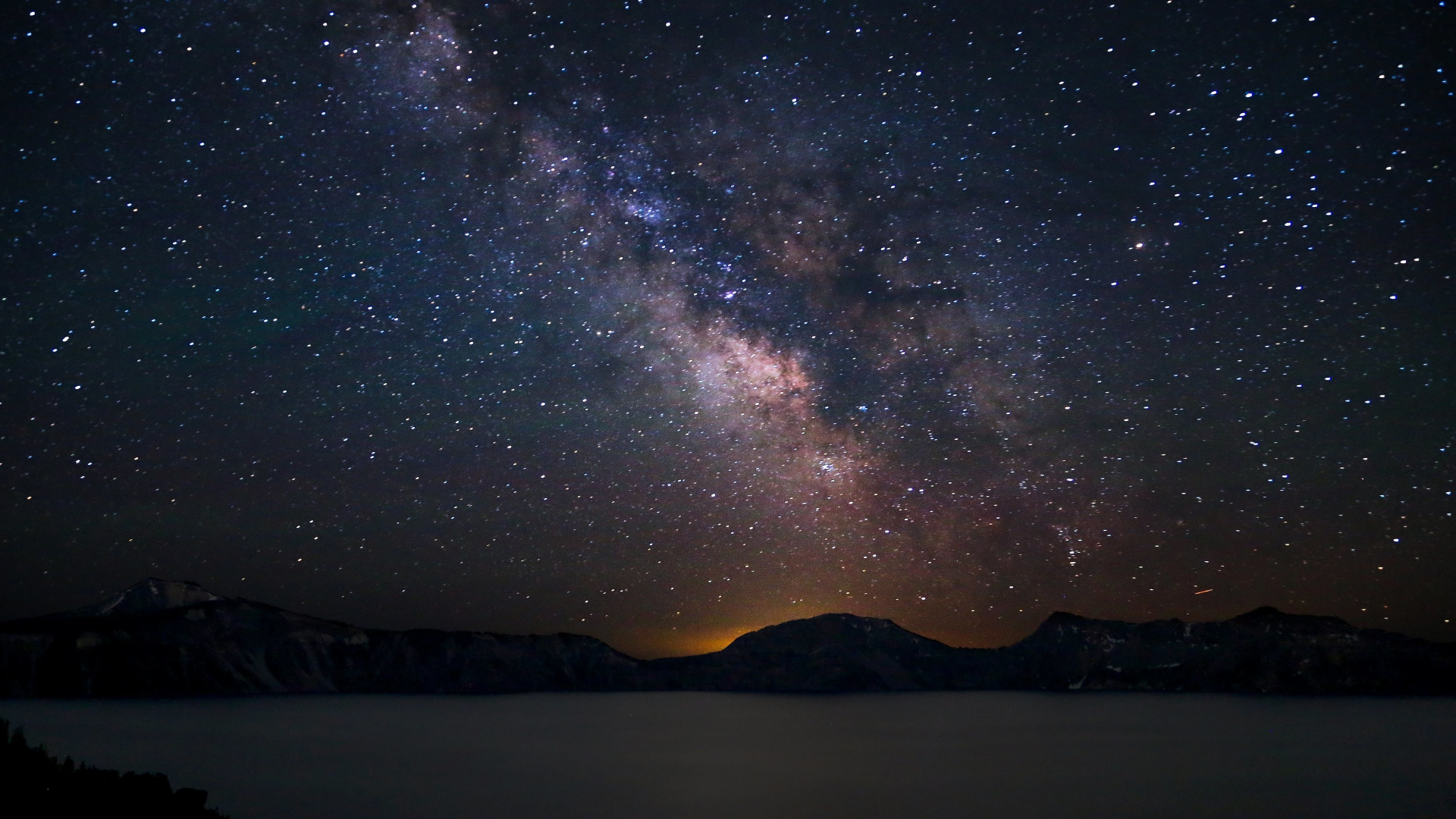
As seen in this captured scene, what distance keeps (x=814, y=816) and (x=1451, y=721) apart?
462 ft

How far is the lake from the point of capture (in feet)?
144

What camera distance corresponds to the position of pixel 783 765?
65938 mm

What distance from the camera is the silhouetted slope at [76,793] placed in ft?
45.0

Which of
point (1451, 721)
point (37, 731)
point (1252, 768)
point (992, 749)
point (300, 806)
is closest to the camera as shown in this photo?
point (300, 806)

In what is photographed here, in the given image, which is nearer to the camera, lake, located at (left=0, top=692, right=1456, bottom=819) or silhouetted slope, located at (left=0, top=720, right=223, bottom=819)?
silhouetted slope, located at (left=0, top=720, right=223, bottom=819)

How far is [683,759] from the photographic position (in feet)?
243

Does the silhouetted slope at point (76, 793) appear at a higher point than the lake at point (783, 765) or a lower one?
higher

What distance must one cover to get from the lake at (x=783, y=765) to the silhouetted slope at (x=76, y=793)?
1023 inches

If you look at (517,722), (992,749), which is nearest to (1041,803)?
(992,749)

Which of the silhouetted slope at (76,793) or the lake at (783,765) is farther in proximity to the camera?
the lake at (783,765)

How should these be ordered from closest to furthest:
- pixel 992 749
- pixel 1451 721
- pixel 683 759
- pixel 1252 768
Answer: pixel 1252 768
pixel 683 759
pixel 992 749
pixel 1451 721

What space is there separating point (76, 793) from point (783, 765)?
5765cm

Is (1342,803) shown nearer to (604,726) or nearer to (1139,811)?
(1139,811)

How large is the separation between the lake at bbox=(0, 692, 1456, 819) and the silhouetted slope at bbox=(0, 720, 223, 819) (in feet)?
85.2
